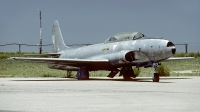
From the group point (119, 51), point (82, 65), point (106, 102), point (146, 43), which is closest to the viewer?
point (106, 102)

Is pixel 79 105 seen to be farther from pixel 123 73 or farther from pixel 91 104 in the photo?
pixel 123 73

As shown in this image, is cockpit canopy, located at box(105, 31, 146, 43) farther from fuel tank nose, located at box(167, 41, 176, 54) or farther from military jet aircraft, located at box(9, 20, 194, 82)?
fuel tank nose, located at box(167, 41, 176, 54)

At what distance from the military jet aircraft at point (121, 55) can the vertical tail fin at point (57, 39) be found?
3.37 m

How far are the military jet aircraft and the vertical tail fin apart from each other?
3.37 meters

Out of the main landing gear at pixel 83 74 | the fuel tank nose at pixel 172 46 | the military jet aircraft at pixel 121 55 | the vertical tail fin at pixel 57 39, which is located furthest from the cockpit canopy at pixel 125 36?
the vertical tail fin at pixel 57 39

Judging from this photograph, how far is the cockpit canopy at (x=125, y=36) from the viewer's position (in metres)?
25.2

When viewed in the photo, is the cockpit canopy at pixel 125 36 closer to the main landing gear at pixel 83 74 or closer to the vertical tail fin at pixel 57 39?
the main landing gear at pixel 83 74

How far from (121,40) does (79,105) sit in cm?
1587

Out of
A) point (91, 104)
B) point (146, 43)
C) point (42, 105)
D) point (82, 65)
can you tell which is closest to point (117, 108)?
point (91, 104)

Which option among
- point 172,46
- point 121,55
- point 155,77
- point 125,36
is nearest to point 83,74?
point 121,55

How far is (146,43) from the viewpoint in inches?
941

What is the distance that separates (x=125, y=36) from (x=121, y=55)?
156 centimetres

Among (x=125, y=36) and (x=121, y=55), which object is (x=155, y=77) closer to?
(x=121, y=55)

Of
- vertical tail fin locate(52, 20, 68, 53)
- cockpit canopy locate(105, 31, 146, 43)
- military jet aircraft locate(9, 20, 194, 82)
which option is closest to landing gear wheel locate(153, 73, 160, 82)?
military jet aircraft locate(9, 20, 194, 82)
